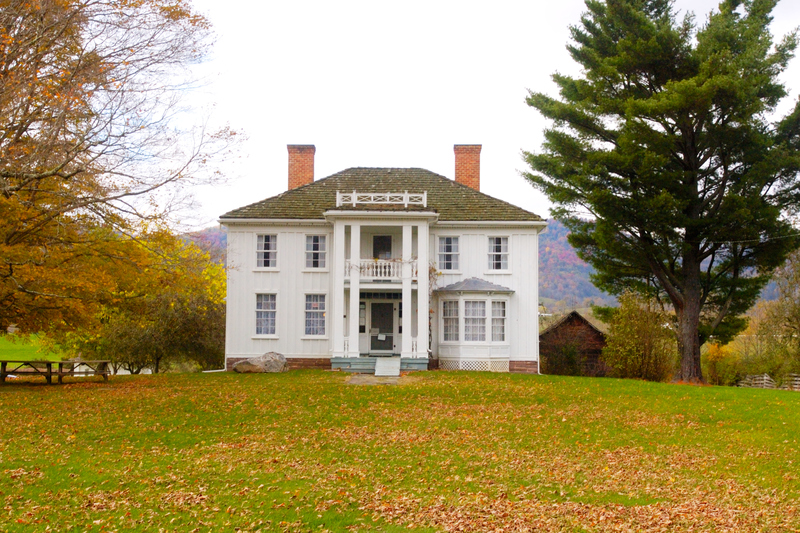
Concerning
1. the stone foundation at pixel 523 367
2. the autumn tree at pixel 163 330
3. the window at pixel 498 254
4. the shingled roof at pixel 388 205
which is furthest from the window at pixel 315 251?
the stone foundation at pixel 523 367

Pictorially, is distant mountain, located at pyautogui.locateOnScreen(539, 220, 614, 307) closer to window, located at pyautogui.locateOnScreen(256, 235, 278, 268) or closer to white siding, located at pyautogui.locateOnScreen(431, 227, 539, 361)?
white siding, located at pyautogui.locateOnScreen(431, 227, 539, 361)

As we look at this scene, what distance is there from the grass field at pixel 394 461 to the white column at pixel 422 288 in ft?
21.7

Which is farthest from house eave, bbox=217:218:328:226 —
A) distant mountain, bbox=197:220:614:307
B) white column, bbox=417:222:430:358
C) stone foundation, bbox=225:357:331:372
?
distant mountain, bbox=197:220:614:307

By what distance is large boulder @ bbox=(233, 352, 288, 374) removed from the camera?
25.8 metres

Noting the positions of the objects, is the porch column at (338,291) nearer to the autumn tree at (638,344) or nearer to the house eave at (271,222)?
the house eave at (271,222)

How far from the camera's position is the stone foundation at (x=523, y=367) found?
92.2 ft

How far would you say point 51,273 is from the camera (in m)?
18.4

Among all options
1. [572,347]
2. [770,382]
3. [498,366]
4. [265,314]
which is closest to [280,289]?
[265,314]

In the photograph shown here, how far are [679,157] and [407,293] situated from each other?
1240 cm

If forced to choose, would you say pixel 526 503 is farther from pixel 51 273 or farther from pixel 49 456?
pixel 51 273

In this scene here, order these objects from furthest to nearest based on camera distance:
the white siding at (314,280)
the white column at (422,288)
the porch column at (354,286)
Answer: the white siding at (314,280) < the white column at (422,288) < the porch column at (354,286)

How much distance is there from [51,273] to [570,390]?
1437cm

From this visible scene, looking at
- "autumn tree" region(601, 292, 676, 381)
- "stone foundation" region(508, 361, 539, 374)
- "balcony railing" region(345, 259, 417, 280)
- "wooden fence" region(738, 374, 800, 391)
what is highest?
"balcony railing" region(345, 259, 417, 280)

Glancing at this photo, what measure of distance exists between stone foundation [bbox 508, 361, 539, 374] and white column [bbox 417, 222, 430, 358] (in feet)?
12.6
